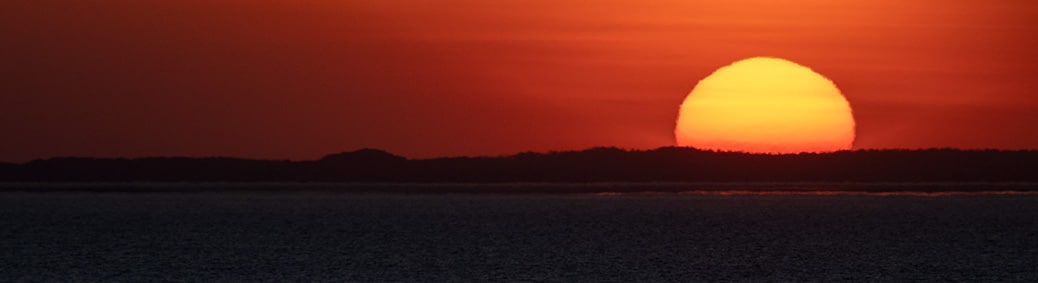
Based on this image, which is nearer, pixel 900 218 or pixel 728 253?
pixel 728 253

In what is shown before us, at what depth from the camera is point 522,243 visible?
47531 millimetres

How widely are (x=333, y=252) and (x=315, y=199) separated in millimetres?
52426

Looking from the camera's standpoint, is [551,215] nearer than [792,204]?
Yes

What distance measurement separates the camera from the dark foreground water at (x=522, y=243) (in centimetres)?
3675

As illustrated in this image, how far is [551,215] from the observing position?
224 ft

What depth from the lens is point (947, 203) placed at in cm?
8488

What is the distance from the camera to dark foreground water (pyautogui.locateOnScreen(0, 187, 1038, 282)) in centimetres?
3675

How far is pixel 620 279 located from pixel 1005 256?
43.0ft

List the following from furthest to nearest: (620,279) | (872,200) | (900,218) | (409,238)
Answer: (872,200)
(900,218)
(409,238)
(620,279)

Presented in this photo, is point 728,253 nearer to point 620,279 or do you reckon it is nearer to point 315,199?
point 620,279

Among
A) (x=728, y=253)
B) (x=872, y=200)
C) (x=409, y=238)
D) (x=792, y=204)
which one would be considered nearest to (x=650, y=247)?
(x=728, y=253)

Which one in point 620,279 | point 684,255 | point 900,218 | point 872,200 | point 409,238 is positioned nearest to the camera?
point 620,279

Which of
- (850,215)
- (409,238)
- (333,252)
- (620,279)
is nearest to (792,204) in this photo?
(850,215)

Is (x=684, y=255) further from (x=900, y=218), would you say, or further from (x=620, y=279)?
(x=900, y=218)
